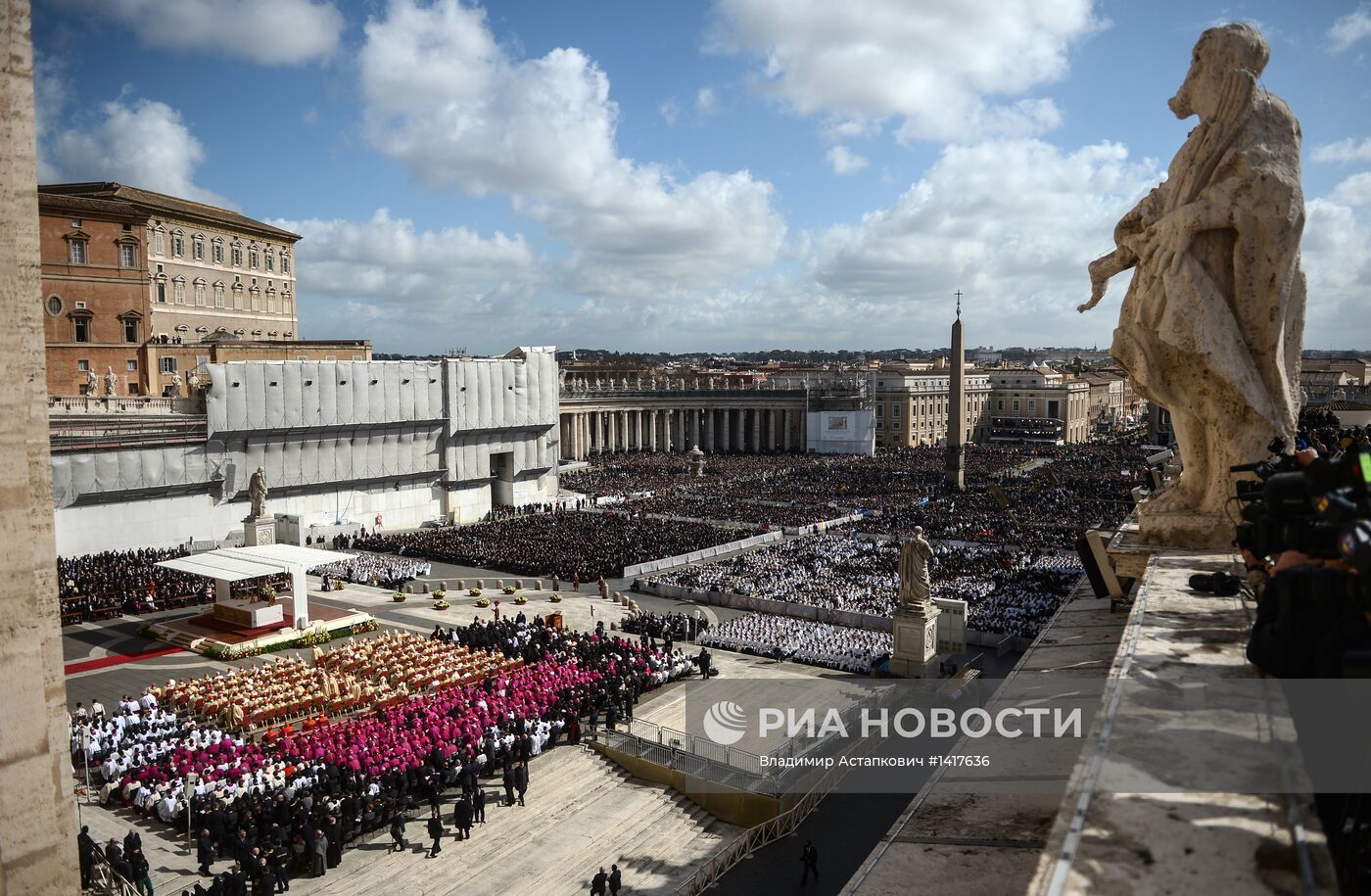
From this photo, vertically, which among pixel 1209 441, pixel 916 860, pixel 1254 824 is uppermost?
pixel 1209 441

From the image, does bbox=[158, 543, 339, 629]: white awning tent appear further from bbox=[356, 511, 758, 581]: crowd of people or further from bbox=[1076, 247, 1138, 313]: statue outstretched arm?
bbox=[1076, 247, 1138, 313]: statue outstretched arm

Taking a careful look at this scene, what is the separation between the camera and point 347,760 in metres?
17.1

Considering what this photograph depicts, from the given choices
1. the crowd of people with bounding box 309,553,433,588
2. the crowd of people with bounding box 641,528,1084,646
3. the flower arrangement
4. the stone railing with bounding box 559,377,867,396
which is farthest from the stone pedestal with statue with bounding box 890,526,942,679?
the stone railing with bounding box 559,377,867,396

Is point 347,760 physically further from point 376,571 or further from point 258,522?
point 258,522

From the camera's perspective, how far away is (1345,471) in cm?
407

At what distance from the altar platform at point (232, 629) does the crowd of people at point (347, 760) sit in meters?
4.47

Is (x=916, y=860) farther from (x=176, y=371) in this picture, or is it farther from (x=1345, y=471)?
(x=176, y=371)

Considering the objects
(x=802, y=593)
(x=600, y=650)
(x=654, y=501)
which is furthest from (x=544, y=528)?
(x=600, y=650)

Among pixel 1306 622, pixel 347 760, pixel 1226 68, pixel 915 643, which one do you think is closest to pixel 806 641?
pixel 915 643

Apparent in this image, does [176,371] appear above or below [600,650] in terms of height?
above

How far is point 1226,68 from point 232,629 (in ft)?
93.9

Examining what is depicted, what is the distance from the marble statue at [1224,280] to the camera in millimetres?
7277

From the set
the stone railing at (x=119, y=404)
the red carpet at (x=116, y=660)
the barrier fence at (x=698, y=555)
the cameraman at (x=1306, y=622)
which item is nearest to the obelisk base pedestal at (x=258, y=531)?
the red carpet at (x=116, y=660)

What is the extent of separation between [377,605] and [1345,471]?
32.1 meters
